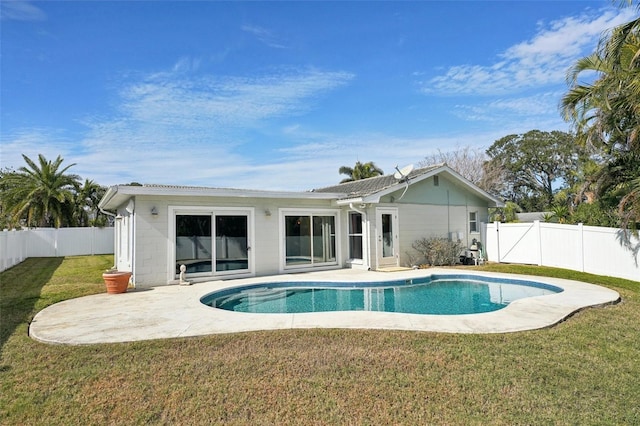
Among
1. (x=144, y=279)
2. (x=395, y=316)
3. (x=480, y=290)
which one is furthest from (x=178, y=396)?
(x=480, y=290)

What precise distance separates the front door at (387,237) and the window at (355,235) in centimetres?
76

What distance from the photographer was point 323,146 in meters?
25.4

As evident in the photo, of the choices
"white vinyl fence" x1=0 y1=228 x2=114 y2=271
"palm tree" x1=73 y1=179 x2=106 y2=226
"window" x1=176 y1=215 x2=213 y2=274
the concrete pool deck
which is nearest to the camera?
the concrete pool deck

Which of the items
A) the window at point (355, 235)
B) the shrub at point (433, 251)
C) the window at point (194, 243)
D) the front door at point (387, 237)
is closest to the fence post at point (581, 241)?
the shrub at point (433, 251)

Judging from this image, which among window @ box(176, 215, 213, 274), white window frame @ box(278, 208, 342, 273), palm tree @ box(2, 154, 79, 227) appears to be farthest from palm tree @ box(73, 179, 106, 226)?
white window frame @ box(278, 208, 342, 273)

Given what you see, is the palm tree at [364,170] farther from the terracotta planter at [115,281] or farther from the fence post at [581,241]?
the terracotta planter at [115,281]

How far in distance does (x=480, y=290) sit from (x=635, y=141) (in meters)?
6.13

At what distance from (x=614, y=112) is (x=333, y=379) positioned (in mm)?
12329

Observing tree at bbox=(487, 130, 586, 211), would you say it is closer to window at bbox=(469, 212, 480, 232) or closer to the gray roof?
window at bbox=(469, 212, 480, 232)

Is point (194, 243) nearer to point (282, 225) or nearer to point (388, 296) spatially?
point (282, 225)

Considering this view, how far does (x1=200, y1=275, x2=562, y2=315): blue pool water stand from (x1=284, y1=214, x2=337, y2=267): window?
2318 millimetres

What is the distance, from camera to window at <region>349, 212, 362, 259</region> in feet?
50.1

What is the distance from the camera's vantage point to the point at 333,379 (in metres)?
4.53

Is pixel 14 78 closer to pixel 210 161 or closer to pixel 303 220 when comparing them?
pixel 303 220
